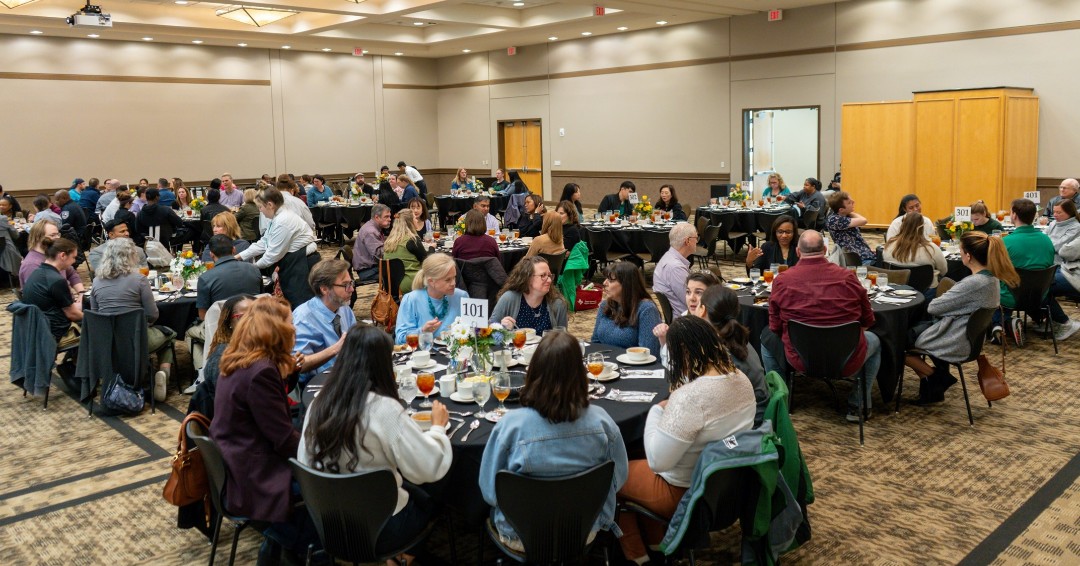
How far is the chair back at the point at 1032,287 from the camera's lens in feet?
23.3

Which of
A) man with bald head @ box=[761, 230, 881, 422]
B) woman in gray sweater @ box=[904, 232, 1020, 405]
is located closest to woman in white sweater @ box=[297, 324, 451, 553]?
man with bald head @ box=[761, 230, 881, 422]

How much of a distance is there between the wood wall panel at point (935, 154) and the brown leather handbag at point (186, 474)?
528 inches

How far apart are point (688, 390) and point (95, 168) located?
749 inches

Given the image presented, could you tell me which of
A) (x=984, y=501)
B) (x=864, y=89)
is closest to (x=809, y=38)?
(x=864, y=89)

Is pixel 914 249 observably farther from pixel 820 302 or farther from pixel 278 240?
pixel 278 240

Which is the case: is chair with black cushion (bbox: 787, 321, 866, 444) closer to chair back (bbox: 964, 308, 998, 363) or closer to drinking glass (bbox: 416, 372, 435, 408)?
chair back (bbox: 964, 308, 998, 363)

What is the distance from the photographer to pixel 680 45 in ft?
61.6

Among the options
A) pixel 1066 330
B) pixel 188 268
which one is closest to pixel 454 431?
pixel 188 268

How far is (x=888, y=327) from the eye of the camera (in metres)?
5.79

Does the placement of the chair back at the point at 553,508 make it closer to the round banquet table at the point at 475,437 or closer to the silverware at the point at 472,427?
the round banquet table at the point at 475,437

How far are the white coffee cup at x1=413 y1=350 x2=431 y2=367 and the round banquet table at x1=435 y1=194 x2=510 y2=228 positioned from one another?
40.0ft

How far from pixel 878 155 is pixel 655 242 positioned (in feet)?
22.0

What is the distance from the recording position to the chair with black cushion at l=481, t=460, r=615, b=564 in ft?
9.76

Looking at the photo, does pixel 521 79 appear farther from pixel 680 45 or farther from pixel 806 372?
pixel 806 372
